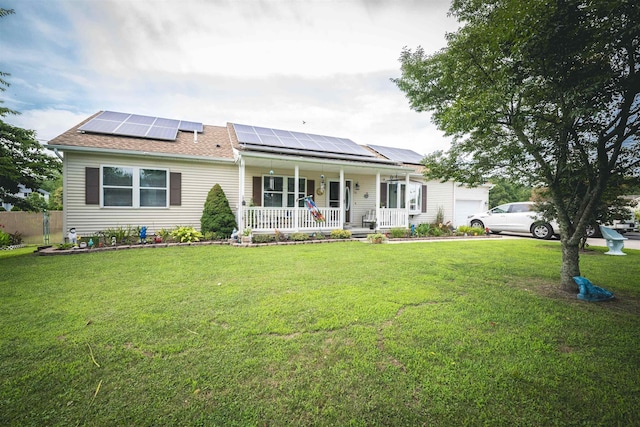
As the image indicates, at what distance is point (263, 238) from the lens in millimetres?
8664

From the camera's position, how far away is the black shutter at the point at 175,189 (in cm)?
948

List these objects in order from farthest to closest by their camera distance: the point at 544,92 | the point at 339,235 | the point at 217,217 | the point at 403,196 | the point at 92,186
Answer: the point at 403,196 → the point at 339,235 → the point at 217,217 → the point at 92,186 → the point at 544,92

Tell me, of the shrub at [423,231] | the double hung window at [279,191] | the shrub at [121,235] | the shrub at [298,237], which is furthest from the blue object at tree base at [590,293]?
the shrub at [121,235]

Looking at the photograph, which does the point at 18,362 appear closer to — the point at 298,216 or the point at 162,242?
the point at 162,242

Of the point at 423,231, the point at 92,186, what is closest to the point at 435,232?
the point at 423,231

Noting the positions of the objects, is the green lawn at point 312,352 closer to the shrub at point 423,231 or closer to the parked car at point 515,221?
the shrub at point 423,231

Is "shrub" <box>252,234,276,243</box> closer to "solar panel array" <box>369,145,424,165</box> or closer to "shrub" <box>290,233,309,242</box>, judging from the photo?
"shrub" <box>290,233,309,242</box>

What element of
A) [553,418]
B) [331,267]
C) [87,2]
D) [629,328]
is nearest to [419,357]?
[553,418]

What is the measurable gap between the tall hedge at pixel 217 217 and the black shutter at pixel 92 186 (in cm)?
349

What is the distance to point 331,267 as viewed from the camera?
17.6 feet

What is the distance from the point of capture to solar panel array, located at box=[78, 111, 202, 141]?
31.1ft

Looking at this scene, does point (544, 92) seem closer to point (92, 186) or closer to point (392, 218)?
point (392, 218)

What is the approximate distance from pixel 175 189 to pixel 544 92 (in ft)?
35.3

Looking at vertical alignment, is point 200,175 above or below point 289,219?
above
